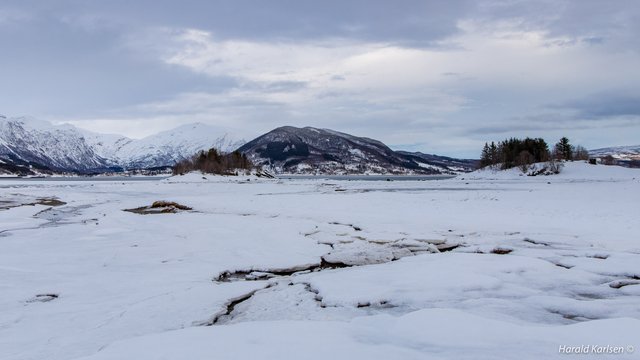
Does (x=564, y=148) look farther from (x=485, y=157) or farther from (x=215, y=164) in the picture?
(x=215, y=164)

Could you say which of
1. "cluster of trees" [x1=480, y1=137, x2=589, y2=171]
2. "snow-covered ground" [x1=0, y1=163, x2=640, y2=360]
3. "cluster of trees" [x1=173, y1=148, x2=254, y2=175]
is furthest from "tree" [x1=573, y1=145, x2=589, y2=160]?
"snow-covered ground" [x1=0, y1=163, x2=640, y2=360]

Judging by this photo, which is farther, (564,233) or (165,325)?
(564,233)

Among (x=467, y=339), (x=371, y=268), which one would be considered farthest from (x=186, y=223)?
(x=467, y=339)

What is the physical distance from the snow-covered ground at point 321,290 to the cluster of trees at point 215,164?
405 ft

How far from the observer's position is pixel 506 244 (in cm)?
1584

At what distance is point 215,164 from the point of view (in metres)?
145

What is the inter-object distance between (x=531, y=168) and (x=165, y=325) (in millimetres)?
130614

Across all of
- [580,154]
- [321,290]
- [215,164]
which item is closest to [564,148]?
[580,154]

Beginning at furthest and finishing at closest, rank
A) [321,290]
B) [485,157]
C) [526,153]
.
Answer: [485,157], [526,153], [321,290]

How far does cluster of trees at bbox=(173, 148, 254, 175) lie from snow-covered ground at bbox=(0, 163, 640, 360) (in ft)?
405

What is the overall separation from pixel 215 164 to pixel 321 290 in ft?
459

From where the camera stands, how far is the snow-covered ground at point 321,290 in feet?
19.9

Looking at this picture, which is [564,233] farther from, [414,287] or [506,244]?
[414,287]

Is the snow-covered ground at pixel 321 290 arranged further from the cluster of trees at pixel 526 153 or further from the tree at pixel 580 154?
the tree at pixel 580 154
